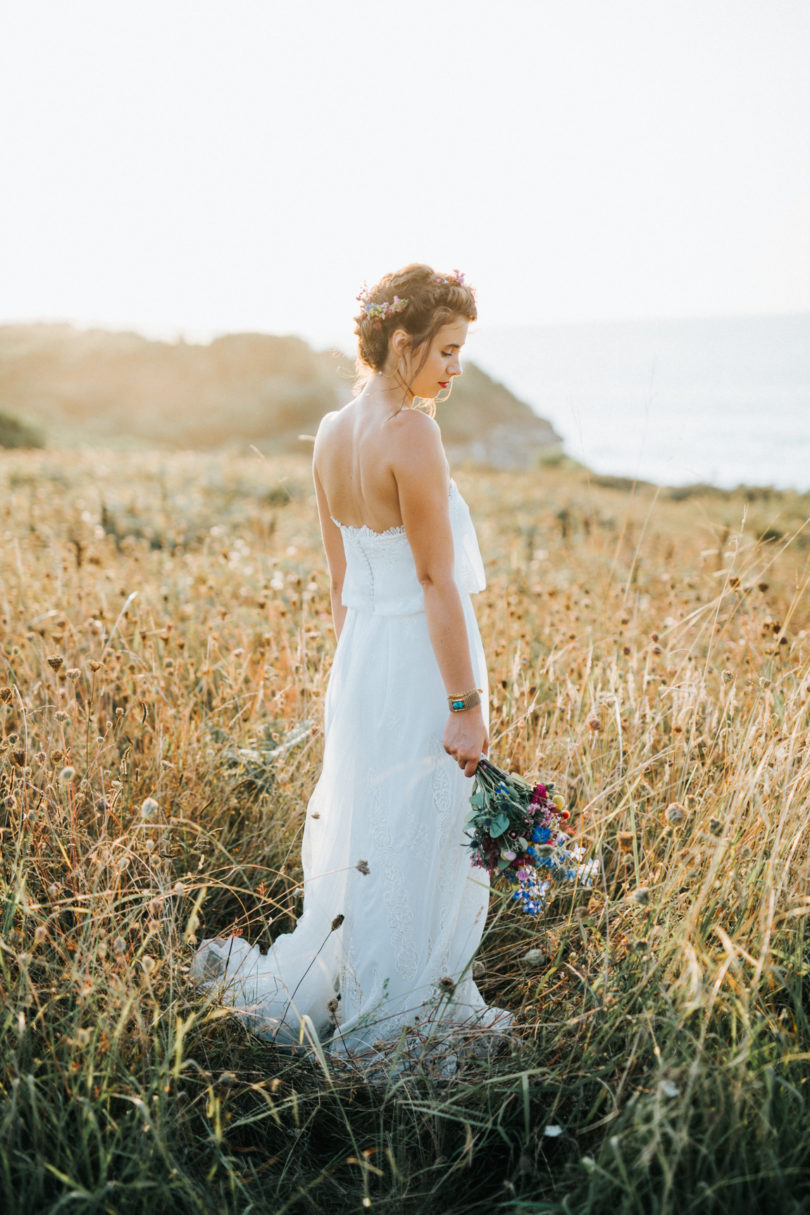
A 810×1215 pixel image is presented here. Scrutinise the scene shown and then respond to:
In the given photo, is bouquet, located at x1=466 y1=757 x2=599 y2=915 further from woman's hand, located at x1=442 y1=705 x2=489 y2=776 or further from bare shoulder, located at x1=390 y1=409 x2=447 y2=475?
bare shoulder, located at x1=390 y1=409 x2=447 y2=475

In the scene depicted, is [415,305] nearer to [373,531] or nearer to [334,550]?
[373,531]

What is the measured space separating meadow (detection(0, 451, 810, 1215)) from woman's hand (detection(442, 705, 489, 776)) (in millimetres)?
495

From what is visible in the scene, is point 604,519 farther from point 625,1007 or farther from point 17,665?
point 625,1007

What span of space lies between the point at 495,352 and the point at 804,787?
226ft

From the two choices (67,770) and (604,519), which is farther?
(604,519)

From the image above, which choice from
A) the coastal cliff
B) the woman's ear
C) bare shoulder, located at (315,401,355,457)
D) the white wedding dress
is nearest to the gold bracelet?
the white wedding dress

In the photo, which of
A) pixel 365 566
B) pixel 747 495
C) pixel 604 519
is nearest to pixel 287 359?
pixel 747 495

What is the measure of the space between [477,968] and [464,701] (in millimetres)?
1091

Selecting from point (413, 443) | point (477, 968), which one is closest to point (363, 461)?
point (413, 443)

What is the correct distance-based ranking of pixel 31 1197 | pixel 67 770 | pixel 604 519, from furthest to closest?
pixel 604 519 → pixel 67 770 → pixel 31 1197

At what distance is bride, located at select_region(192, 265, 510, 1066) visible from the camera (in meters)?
2.42

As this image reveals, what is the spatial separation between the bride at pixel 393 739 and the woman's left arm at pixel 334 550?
0.01 meters

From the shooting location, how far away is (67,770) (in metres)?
2.36

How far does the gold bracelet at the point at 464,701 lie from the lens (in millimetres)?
2475
